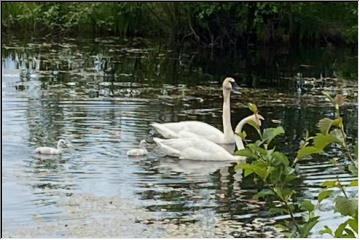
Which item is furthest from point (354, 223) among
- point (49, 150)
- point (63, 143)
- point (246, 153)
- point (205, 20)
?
point (205, 20)

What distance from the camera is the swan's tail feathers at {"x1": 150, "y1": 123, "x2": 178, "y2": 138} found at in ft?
40.6

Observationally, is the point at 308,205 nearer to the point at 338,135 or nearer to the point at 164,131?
the point at 338,135

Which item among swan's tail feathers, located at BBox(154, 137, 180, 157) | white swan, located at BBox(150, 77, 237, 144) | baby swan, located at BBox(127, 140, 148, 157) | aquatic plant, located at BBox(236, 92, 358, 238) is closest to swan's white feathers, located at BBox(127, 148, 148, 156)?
baby swan, located at BBox(127, 140, 148, 157)

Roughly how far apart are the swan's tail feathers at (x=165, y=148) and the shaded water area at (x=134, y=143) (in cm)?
11

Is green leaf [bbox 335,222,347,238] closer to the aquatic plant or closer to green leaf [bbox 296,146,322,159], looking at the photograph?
the aquatic plant

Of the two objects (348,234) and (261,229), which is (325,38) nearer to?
Result: (261,229)

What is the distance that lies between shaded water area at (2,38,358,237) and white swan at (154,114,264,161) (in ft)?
0.43

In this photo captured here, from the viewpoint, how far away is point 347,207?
259cm

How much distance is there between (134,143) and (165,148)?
48cm

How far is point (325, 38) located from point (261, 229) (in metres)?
27.2

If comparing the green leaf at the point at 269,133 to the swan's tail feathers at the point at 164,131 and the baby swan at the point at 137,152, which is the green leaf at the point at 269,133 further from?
the swan's tail feathers at the point at 164,131

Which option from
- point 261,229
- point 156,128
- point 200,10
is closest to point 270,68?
point 200,10

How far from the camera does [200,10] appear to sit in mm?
32188

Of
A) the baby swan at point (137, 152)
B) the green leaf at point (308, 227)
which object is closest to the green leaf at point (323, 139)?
the green leaf at point (308, 227)
